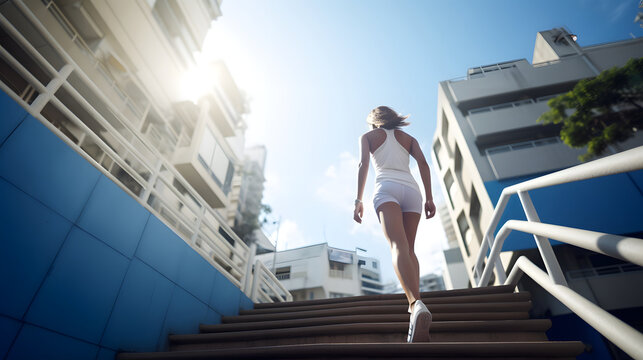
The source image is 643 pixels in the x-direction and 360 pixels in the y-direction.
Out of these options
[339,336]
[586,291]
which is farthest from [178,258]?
[586,291]

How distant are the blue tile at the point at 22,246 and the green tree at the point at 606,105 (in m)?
11.5

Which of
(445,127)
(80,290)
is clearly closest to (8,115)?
(80,290)

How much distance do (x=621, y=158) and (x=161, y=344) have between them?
2971 millimetres

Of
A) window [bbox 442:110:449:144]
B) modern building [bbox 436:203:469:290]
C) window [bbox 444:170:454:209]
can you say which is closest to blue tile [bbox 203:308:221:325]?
window [bbox 442:110:449:144]

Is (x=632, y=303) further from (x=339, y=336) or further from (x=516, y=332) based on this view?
(x=339, y=336)

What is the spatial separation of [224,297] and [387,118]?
272 centimetres

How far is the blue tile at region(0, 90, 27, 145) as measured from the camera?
59.7 inches

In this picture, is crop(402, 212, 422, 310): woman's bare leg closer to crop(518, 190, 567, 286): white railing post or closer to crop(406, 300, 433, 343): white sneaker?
crop(406, 300, 433, 343): white sneaker

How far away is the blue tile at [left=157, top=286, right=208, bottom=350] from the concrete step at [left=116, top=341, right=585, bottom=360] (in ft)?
3.74

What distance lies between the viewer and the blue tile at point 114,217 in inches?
77.1

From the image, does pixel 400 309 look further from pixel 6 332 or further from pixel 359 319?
pixel 6 332

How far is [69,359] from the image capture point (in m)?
1.59

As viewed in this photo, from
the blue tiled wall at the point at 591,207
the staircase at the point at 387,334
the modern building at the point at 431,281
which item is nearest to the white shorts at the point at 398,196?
the staircase at the point at 387,334

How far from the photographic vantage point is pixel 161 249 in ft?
8.48
